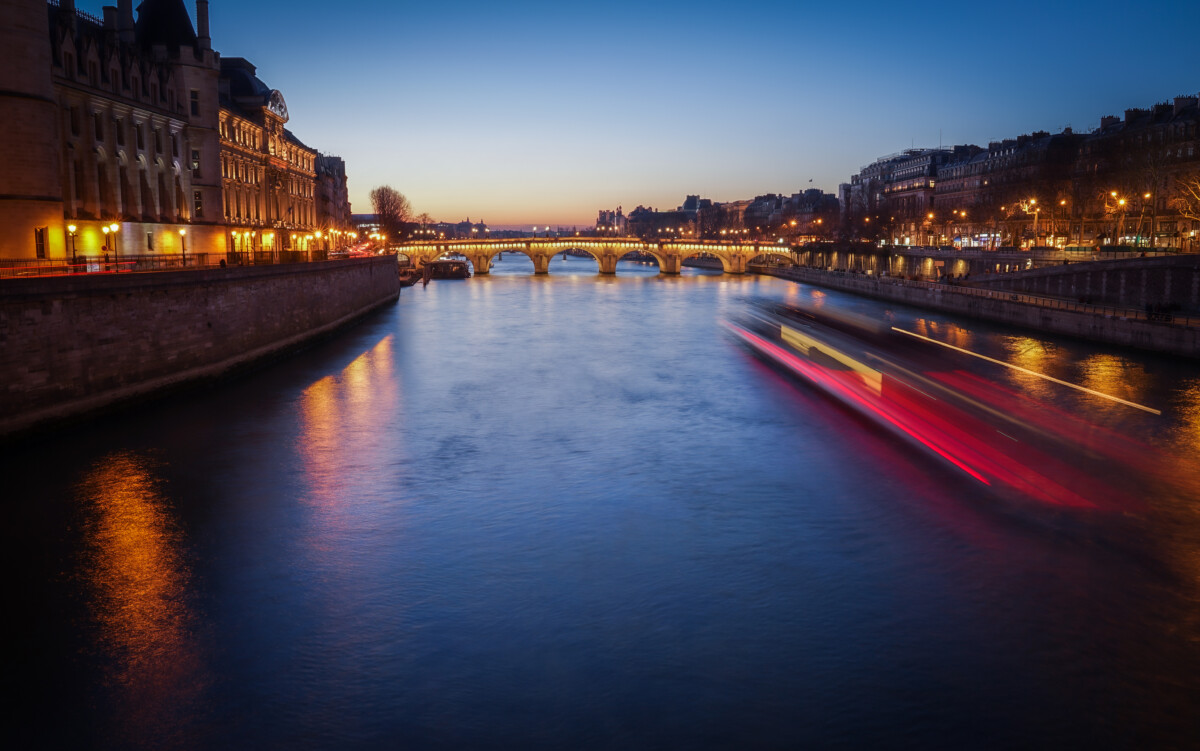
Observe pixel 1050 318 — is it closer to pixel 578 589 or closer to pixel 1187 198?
pixel 1187 198

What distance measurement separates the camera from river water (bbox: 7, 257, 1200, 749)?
338 inches

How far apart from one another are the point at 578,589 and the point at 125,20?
42486 mm

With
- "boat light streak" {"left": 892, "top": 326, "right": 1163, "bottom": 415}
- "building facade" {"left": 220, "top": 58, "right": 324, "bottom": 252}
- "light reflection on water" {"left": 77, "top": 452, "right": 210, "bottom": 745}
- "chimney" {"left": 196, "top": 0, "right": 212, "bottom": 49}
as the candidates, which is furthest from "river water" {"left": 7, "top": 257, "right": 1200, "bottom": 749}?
"building facade" {"left": 220, "top": 58, "right": 324, "bottom": 252}

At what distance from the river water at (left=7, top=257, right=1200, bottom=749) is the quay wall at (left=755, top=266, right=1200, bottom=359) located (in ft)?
31.5

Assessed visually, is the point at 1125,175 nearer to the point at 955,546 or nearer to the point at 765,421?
the point at 765,421

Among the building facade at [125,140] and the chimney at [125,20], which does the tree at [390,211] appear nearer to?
the building facade at [125,140]

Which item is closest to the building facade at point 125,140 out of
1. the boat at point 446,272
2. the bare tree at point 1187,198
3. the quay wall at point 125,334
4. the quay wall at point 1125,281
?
the quay wall at point 125,334

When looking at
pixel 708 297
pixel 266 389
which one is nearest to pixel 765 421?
pixel 266 389

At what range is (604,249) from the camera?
4311 inches

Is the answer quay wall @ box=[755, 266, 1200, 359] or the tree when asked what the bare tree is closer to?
quay wall @ box=[755, 266, 1200, 359]

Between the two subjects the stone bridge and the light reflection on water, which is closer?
the light reflection on water

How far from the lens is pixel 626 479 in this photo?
56.0 ft

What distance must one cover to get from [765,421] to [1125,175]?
56.6 m

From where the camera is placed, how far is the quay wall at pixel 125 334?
18.1 metres
